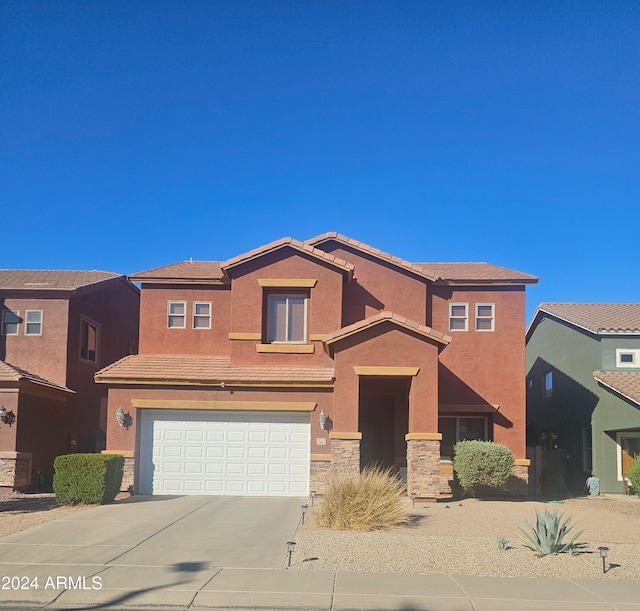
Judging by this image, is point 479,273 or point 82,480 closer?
point 82,480

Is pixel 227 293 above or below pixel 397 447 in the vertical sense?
above

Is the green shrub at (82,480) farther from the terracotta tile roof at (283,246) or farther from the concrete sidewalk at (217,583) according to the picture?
the terracotta tile roof at (283,246)

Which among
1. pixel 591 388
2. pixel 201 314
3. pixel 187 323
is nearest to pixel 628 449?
pixel 591 388

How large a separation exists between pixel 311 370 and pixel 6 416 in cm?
907

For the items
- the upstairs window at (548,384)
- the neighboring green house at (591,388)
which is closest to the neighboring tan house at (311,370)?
the neighboring green house at (591,388)

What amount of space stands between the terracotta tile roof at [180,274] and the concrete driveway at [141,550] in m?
8.17

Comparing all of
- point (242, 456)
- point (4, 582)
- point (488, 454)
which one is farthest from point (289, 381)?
point (4, 582)

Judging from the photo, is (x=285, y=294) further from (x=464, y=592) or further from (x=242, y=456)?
(x=464, y=592)

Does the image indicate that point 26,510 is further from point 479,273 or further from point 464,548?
point 479,273

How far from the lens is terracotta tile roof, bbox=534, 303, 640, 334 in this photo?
26000mm

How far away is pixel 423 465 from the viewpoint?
1903 centimetres

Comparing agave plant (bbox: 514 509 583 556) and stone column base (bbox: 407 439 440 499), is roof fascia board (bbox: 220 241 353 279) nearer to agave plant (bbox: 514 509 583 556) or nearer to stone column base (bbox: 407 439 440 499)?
stone column base (bbox: 407 439 440 499)

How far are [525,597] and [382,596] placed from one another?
189 cm

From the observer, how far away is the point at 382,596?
9773mm
